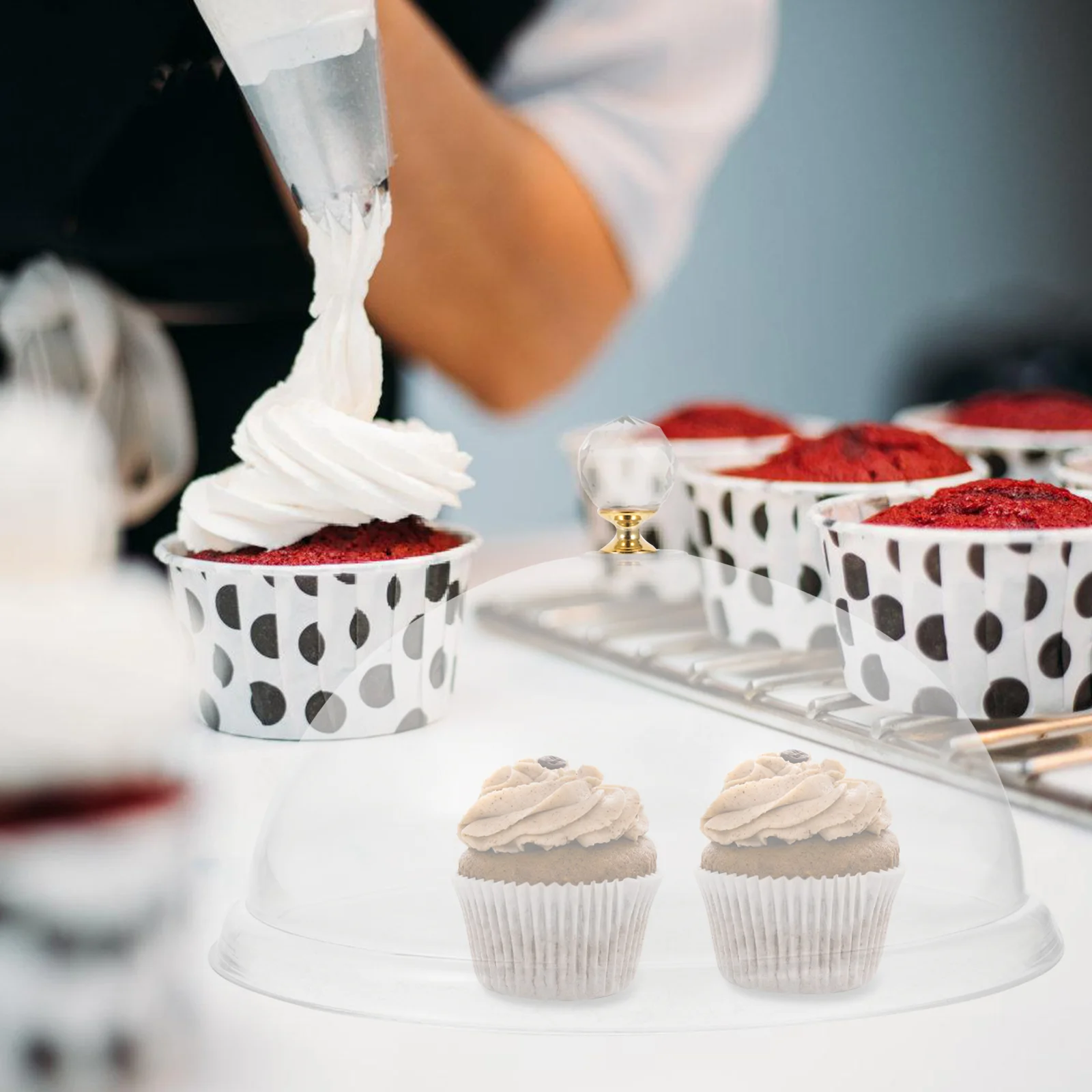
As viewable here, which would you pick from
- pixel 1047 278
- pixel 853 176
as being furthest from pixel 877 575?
pixel 1047 278

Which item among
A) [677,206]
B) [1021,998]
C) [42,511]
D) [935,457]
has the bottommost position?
[1021,998]

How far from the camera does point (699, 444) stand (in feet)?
3.75

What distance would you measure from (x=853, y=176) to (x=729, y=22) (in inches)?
93.1

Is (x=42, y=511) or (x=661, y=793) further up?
(x=42, y=511)

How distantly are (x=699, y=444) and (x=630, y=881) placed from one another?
663 mm

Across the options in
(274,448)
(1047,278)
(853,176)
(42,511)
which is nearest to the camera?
(42,511)

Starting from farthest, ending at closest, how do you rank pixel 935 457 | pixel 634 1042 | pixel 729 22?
pixel 729 22 < pixel 935 457 < pixel 634 1042

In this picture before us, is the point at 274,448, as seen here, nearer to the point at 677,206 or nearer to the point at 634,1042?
the point at 634,1042

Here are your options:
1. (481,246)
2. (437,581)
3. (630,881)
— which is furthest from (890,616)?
(481,246)

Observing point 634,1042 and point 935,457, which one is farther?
point 935,457

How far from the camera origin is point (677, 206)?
134cm

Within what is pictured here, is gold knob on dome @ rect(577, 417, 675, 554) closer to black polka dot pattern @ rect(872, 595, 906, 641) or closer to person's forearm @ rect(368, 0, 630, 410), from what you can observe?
black polka dot pattern @ rect(872, 595, 906, 641)

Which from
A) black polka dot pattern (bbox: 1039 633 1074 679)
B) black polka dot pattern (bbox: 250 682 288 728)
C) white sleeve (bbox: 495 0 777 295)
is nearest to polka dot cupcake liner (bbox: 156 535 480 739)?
black polka dot pattern (bbox: 250 682 288 728)

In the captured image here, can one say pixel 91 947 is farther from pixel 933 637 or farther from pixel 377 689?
pixel 933 637
